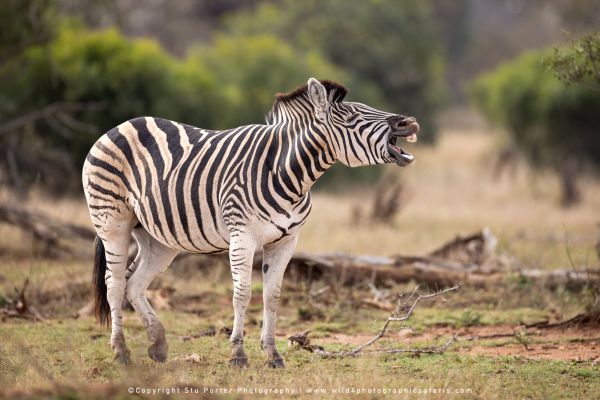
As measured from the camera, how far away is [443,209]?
20.2 metres

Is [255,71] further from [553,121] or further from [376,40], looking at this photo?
[376,40]

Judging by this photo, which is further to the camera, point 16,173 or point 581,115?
point 581,115

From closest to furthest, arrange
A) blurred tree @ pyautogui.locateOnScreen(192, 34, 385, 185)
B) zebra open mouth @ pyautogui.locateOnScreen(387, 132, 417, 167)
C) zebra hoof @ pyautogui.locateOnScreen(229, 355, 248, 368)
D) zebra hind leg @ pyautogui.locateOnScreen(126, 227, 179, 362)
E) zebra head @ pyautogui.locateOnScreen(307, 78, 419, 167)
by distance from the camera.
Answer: zebra open mouth @ pyautogui.locateOnScreen(387, 132, 417, 167), zebra head @ pyautogui.locateOnScreen(307, 78, 419, 167), zebra hoof @ pyautogui.locateOnScreen(229, 355, 248, 368), zebra hind leg @ pyautogui.locateOnScreen(126, 227, 179, 362), blurred tree @ pyautogui.locateOnScreen(192, 34, 385, 185)

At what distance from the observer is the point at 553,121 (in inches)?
923

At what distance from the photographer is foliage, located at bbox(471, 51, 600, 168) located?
2277 cm

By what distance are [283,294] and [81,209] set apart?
7.13 m

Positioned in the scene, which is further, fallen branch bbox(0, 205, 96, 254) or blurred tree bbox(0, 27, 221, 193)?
blurred tree bbox(0, 27, 221, 193)

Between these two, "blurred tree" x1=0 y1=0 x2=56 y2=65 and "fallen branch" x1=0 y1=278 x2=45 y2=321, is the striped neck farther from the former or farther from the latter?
"blurred tree" x1=0 y1=0 x2=56 y2=65

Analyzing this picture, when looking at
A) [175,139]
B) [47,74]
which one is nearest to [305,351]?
[175,139]

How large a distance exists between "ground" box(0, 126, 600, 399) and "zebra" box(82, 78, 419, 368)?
571 millimetres

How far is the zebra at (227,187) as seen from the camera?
23.2 ft

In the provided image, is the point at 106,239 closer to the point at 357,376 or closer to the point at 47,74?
the point at 357,376

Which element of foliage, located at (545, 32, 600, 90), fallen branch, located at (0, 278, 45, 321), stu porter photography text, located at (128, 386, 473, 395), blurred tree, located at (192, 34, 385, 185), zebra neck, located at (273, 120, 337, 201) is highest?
blurred tree, located at (192, 34, 385, 185)

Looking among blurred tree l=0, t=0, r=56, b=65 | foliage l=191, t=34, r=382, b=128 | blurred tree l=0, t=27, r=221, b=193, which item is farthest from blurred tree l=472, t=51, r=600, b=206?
blurred tree l=0, t=0, r=56, b=65
